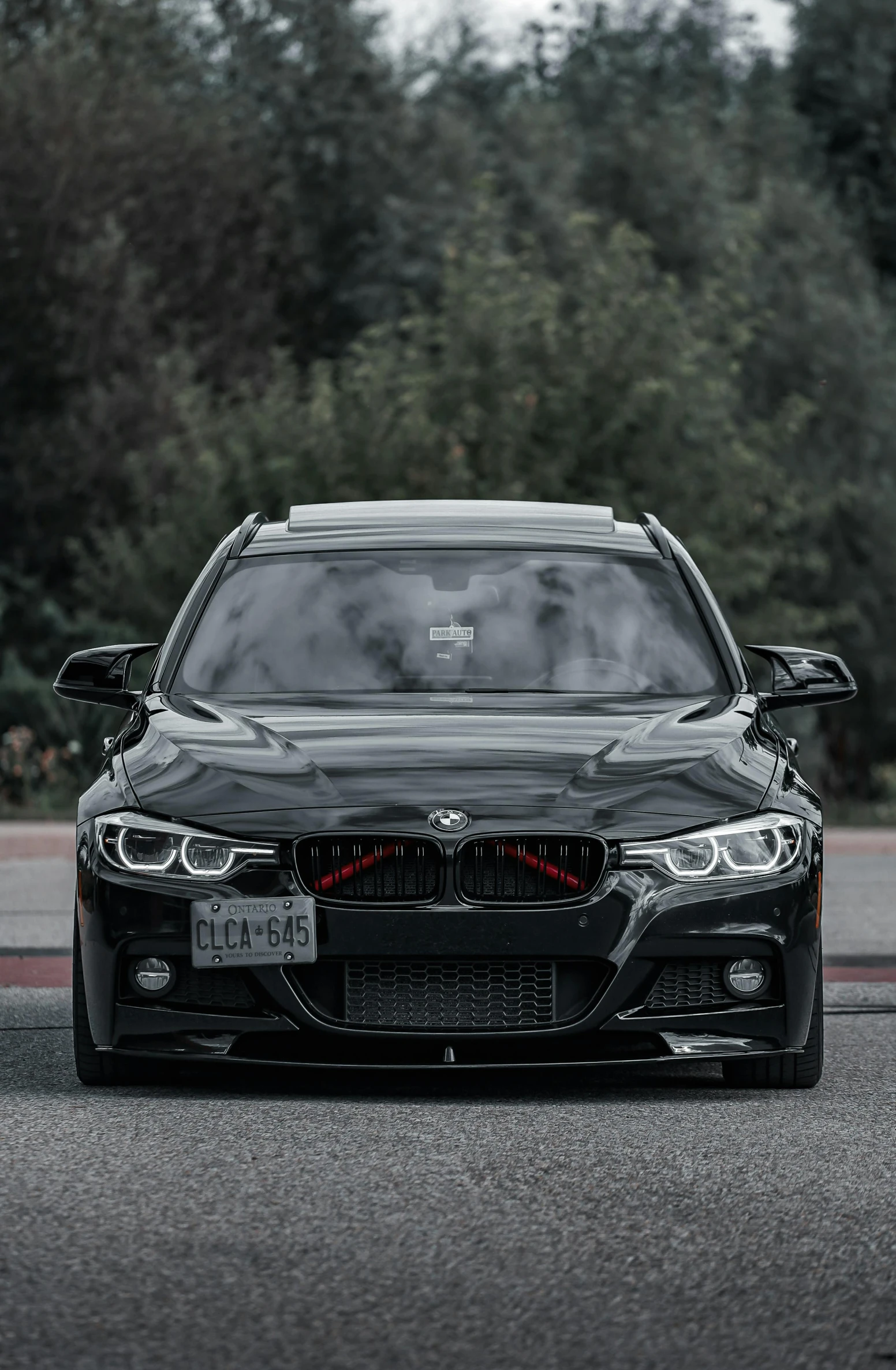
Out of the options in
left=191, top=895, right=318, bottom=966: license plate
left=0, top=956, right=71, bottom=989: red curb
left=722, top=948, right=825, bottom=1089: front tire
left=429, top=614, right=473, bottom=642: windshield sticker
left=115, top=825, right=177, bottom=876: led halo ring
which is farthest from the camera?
left=0, top=956, right=71, bottom=989: red curb

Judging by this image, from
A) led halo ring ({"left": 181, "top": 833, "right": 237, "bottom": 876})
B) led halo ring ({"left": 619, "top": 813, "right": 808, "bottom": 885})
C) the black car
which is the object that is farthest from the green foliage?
led halo ring ({"left": 181, "top": 833, "right": 237, "bottom": 876})

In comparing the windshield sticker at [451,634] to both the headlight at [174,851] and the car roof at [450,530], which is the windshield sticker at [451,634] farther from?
the headlight at [174,851]

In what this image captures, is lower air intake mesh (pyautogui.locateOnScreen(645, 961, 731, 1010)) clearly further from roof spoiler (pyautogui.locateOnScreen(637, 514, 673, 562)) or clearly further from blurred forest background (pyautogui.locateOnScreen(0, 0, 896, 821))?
blurred forest background (pyautogui.locateOnScreen(0, 0, 896, 821))

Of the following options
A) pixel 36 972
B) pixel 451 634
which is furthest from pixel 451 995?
pixel 36 972

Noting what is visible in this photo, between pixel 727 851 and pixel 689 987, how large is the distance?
1.24 ft

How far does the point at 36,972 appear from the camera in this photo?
1026 centimetres

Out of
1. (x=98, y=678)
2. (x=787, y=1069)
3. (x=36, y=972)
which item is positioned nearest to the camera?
(x=787, y=1069)

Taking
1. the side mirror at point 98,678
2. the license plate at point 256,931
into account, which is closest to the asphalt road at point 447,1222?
the license plate at point 256,931

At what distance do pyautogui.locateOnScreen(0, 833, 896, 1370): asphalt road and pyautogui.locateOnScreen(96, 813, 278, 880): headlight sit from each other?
2.12ft

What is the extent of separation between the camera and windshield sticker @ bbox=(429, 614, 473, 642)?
7.67m

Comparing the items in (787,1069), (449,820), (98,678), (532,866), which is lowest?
(787,1069)

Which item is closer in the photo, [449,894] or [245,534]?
[449,894]

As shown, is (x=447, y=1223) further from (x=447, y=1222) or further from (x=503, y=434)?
(x=503, y=434)

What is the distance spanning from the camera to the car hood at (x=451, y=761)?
645 centimetres
